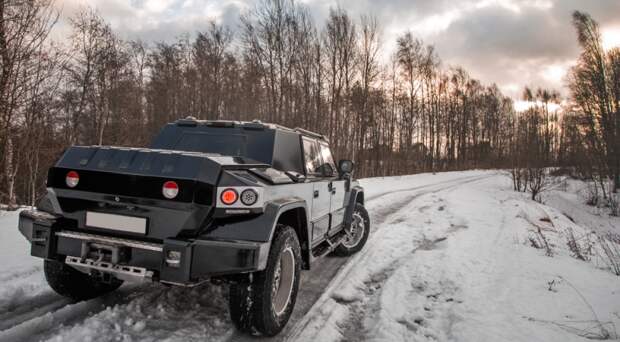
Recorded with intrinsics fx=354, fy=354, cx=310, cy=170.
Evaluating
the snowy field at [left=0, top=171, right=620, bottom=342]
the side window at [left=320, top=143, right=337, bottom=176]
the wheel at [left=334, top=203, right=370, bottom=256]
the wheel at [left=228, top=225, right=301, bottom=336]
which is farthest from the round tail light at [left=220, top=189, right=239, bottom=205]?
the wheel at [left=334, top=203, right=370, bottom=256]

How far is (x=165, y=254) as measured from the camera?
7.58 feet

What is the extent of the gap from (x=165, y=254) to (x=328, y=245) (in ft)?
7.92

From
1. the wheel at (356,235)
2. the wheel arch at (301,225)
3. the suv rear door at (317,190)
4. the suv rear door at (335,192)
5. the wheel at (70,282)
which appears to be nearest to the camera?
the wheel at (70,282)

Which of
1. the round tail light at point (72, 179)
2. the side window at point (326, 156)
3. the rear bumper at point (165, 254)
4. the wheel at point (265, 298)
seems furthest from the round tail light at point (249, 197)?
the side window at point (326, 156)

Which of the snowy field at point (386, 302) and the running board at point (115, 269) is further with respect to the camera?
the snowy field at point (386, 302)

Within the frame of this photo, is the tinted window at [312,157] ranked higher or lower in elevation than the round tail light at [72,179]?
higher

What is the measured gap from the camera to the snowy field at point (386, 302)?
2779 mm

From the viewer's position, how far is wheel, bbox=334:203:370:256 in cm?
541

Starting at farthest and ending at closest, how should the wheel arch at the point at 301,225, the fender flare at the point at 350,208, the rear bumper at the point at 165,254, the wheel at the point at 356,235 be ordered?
the wheel at the point at 356,235 → the fender flare at the point at 350,208 → the wheel arch at the point at 301,225 → the rear bumper at the point at 165,254

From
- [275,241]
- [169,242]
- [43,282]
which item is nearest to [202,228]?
[169,242]

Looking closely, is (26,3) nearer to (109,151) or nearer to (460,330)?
(109,151)

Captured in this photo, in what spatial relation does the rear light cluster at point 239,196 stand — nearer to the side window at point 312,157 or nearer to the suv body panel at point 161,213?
the suv body panel at point 161,213

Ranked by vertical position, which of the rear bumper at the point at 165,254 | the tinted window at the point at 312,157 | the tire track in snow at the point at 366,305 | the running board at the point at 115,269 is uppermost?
the tinted window at the point at 312,157

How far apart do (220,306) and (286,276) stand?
72 cm
